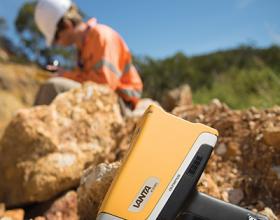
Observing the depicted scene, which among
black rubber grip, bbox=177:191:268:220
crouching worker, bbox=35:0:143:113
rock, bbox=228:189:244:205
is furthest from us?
crouching worker, bbox=35:0:143:113

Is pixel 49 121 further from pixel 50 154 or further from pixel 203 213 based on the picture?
pixel 203 213

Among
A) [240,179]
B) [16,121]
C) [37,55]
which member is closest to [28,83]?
[16,121]

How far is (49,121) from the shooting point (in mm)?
2871

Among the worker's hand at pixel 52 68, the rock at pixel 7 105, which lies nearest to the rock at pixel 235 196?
the worker's hand at pixel 52 68

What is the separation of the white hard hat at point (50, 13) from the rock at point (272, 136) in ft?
8.27

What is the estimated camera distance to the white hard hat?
414 cm

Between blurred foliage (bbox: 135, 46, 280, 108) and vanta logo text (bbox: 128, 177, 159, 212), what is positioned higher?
vanta logo text (bbox: 128, 177, 159, 212)

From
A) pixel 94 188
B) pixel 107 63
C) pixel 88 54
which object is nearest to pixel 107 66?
pixel 107 63

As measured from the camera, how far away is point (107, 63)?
147 inches

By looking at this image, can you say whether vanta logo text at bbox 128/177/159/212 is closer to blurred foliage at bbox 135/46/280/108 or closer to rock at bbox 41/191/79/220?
rock at bbox 41/191/79/220

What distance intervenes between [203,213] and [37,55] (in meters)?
32.9

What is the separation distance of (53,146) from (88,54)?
4.46 ft

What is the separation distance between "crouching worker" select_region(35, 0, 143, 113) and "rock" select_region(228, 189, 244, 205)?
167 centimetres

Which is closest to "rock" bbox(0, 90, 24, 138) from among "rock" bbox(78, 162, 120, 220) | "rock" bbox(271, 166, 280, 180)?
"rock" bbox(78, 162, 120, 220)
